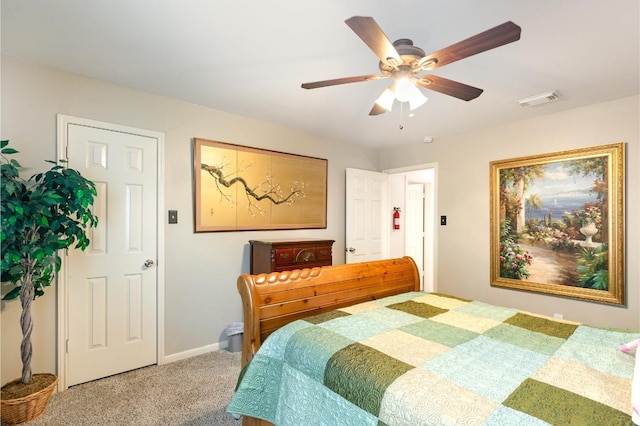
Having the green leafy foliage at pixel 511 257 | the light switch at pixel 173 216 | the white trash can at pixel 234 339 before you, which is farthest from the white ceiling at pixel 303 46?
the white trash can at pixel 234 339

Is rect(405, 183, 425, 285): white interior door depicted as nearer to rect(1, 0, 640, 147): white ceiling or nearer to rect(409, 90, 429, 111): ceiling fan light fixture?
rect(1, 0, 640, 147): white ceiling

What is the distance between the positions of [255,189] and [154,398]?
2037mm

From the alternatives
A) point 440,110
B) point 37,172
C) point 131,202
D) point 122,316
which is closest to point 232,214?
point 131,202

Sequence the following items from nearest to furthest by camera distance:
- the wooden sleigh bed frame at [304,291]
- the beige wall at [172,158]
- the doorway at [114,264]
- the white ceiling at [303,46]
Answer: the white ceiling at [303,46] → the wooden sleigh bed frame at [304,291] → the beige wall at [172,158] → the doorway at [114,264]

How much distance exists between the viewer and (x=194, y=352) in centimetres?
300

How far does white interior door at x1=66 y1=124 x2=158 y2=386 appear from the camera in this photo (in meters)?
2.44

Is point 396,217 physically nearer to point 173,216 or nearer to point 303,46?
point 173,216

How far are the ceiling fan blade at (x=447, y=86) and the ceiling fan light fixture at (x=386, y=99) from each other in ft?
0.56

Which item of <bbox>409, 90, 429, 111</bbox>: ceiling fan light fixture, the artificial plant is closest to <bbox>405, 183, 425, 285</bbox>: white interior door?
<bbox>409, 90, 429, 111</bbox>: ceiling fan light fixture

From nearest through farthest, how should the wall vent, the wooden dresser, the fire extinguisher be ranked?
the wall vent
the wooden dresser
the fire extinguisher

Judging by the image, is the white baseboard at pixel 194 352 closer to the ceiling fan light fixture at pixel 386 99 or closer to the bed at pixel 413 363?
the bed at pixel 413 363

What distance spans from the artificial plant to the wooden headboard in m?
1.30

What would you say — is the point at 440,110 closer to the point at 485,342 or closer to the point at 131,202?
the point at 485,342

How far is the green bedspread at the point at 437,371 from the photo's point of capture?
0.98 meters
